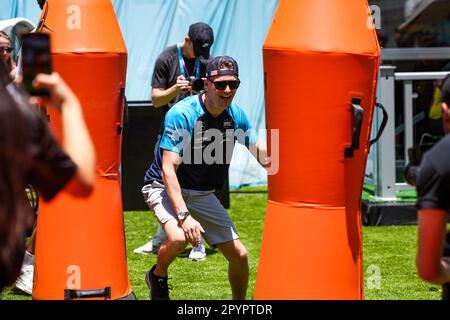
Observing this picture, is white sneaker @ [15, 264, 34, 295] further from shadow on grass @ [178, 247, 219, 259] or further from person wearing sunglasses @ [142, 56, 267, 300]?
shadow on grass @ [178, 247, 219, 259]

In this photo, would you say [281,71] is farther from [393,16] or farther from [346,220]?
[393,16]

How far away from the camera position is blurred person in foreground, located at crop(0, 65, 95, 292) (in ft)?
8.68

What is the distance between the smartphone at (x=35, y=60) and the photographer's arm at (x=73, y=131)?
0.08ft

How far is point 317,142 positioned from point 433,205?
1282 mm

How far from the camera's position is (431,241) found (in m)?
3.23

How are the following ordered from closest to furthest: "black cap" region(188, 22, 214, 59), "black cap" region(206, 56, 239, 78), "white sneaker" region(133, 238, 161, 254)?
"black cap" region(206, 56, 239, 78), "black cap" region(188, 22, 214, 59), "white sneaker" region(133, 238, 161, 254)

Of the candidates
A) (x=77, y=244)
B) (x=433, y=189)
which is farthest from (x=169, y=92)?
(x=433, y=189)

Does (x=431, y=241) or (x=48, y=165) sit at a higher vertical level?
(x=48, y=165)

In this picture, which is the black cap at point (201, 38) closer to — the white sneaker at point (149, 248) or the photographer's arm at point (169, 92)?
the photographer's arm at point (169, 92)

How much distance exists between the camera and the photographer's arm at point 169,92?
6.91 metres

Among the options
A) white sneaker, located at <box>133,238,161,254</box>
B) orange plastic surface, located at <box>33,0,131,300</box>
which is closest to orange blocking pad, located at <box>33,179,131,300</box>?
orange plastic surface, located at <box>33,0,131,300</box>

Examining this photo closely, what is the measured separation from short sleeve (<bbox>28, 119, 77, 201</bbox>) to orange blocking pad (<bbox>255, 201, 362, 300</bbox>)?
190 centimetres

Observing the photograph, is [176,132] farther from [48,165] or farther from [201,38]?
[48,165]
